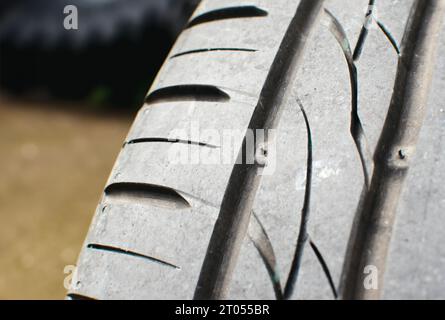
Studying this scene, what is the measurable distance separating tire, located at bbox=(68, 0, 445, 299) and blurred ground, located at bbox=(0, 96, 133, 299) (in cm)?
80

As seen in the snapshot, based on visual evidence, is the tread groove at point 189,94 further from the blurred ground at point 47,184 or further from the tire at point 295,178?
the blurred ground at point 47,184

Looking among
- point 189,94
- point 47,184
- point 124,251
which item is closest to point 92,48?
point 47,184

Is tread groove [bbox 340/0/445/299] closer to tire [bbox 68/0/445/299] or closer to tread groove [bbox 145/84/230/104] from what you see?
tire [bbox 68/0/445/299]

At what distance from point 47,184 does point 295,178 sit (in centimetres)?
132

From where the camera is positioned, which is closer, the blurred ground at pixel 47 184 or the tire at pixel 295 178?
the tire at pixel 295 178

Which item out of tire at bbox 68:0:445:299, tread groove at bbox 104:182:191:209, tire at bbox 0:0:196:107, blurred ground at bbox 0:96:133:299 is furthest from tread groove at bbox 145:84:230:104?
tire at bbox 0:0:196:107

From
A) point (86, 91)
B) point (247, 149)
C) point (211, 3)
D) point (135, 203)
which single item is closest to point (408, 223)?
point (247, 149)

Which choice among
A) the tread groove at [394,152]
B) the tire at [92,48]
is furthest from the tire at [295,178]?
the tire at [92,48]

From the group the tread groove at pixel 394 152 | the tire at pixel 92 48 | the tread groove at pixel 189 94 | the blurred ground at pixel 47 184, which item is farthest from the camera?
the tire at pixel 92 48

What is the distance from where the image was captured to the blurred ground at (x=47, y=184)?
1.49 meters

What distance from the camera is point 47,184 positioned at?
1.81 meters

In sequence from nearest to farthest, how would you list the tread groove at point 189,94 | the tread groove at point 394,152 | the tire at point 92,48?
the tread groove at point 394,152, the tread groove at point 189,94, the tire at point 92,48

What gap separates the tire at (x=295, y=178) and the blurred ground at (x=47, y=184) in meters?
0.80

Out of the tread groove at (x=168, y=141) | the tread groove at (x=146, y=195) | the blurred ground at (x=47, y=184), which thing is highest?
the tread groove at (x=168, y=141)
